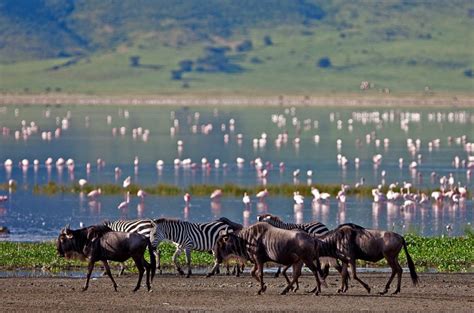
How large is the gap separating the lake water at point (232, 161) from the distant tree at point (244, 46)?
2820 inches

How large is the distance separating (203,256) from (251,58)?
15318 cm

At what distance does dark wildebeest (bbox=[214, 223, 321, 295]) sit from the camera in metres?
18.1

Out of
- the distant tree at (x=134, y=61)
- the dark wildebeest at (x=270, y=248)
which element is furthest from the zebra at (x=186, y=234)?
the distant tree at (x=134, y=61)

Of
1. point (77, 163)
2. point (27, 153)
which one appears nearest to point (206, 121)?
point (27, 153)

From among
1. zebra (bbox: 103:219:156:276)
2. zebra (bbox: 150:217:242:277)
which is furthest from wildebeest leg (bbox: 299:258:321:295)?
zebra (bbox: 103:219:156:276)

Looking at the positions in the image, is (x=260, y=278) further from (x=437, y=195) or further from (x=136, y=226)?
(x=437, y=195)

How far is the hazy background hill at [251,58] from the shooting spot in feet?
509

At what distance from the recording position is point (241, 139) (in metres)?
74.2

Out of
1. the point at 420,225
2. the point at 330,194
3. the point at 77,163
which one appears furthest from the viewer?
the point at 77,163

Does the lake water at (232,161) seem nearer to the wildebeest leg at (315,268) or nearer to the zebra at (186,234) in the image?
the zebra at (186,234)

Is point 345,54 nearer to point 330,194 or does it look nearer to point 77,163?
point 77,163

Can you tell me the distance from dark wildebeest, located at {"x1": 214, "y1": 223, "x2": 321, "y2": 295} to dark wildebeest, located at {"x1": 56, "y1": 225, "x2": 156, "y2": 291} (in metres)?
1.05

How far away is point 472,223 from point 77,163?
2559cm

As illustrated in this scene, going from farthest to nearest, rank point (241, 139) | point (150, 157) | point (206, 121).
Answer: point (206, 121)
point (241, 139)
point (150, 157)
